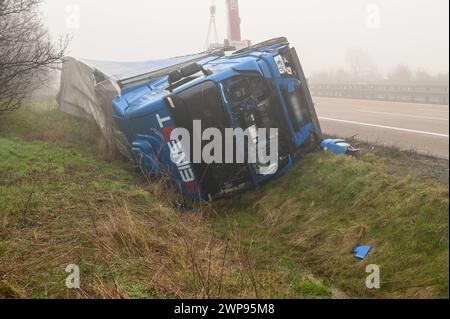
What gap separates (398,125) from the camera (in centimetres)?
907

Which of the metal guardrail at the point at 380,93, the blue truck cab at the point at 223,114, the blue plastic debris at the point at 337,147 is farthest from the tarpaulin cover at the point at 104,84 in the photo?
the metal guardrail at the point at 380,93

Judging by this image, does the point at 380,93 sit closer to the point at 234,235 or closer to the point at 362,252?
the point at 234,235

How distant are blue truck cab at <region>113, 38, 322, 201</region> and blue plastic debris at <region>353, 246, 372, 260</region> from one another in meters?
2.00

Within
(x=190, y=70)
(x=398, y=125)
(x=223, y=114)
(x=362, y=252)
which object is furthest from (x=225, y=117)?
(x=398, y=125)

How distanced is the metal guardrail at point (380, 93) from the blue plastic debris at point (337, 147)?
2.98 meters

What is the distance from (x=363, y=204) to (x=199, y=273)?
8.39 ft

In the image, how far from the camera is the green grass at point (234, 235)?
321 centimetres

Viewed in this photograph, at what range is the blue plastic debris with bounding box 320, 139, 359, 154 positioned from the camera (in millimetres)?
6277

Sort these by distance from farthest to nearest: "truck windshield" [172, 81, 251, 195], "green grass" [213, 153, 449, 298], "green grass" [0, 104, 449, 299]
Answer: "truck windshield" [172, 81, 251, 195] < "green grass" [213, 153, 449, 298] < "green grass" [0, 104, 449, 299]

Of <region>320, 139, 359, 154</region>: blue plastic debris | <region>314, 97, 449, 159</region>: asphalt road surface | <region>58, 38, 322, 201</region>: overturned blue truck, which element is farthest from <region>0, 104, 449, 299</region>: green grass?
<region>314, 97, 449, 159</region>: asphalt road surface

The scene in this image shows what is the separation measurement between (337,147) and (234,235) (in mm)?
2639

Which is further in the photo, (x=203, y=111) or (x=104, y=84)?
(x=104, y=84)

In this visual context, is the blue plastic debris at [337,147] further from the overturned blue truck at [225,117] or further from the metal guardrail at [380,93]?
the metal guardrail at [380,93]

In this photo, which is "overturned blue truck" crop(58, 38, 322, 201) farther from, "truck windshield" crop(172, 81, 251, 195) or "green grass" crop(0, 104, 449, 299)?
"green grass" crop(0, 104, 449, 299)
